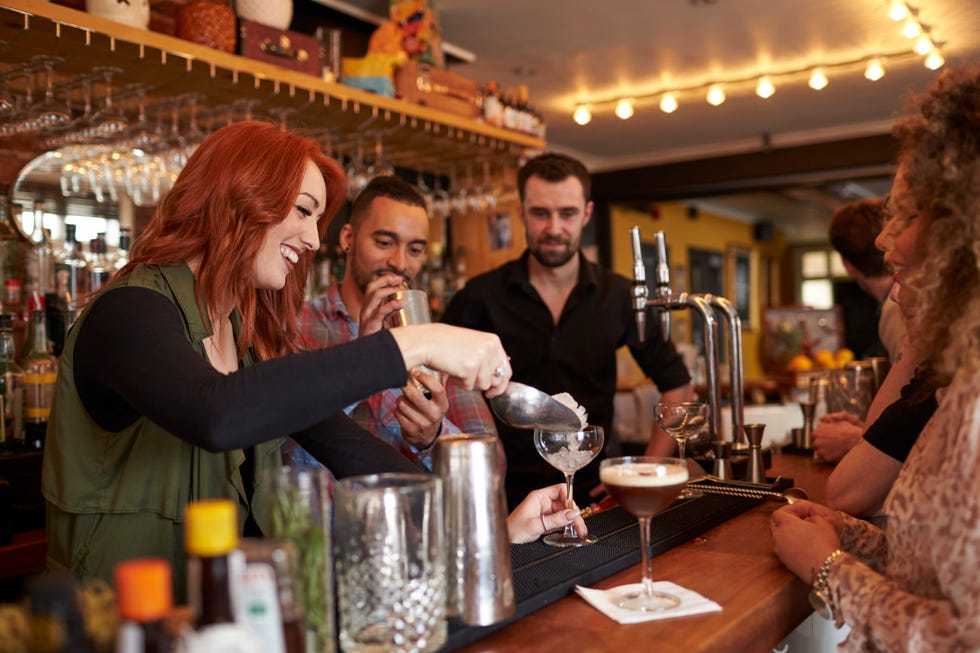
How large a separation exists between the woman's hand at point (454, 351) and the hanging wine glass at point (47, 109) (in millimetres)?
1891

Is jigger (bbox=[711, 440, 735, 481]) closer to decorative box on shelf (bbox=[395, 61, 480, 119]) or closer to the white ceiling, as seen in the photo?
decorative box on shelf (bbox=[395, 61, 480, 119])

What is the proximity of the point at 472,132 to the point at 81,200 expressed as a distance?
5.05 ft

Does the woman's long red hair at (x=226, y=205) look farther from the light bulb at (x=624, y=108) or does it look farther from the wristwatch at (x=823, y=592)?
the light bulb at (x=624, y=108)

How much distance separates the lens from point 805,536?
4.66 feet

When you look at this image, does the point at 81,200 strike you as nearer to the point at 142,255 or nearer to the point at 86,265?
the point at 86,265

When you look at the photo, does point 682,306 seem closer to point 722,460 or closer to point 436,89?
point 722,460

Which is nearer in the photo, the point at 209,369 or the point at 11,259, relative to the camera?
the point at 209,369

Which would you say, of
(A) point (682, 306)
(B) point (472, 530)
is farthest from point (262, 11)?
(B) point (472, 530)

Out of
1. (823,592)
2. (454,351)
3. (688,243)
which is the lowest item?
(823,592)

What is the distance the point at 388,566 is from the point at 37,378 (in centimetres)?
197

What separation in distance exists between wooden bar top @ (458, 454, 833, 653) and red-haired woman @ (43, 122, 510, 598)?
341 millimetres

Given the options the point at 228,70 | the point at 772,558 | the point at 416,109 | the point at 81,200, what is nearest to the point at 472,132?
the point at 416,109

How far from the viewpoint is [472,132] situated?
12.2ft

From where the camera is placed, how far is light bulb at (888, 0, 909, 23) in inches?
176
